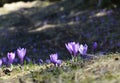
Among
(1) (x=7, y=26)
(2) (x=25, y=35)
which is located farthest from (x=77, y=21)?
(1) (x=7, y=26)

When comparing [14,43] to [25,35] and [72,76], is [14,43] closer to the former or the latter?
[25,35]

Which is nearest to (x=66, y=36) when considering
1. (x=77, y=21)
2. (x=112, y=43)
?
(x=77, y=21)

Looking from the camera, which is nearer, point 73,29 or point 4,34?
point 73,29

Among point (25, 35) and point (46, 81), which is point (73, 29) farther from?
point (46, 81)

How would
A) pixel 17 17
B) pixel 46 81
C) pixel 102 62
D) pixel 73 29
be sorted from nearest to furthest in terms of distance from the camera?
pixel 46 81
pixel 102 62
pixel 73 29
pixel 17 17

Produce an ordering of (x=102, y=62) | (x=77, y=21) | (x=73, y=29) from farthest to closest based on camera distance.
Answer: (x=77, y=21)
(x=73, y=29)
(x=102, y=62)

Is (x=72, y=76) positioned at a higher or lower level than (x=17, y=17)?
higher

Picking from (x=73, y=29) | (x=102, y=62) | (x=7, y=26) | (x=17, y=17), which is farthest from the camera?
(x=17, y=17)

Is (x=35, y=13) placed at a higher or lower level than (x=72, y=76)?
lower

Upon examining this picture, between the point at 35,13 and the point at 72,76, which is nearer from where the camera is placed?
the point at 72,76
